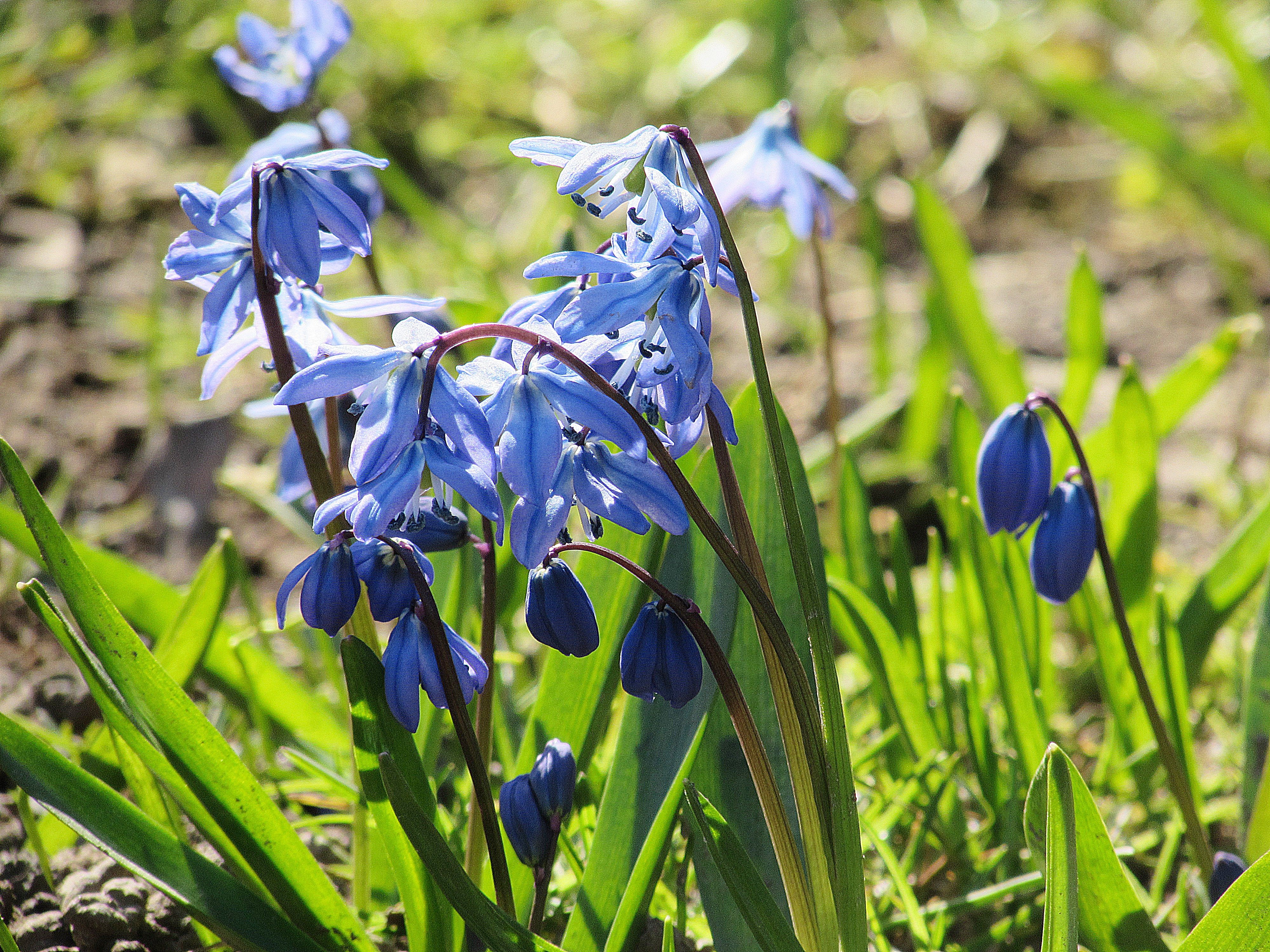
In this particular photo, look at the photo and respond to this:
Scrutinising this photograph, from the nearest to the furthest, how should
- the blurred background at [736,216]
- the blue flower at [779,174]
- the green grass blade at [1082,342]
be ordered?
1. the blue flower at [779,174]
2. the green grass blade at [1082,342]
3. the blurred background at [736,216]

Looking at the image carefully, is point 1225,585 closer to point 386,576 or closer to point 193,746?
point 386,576

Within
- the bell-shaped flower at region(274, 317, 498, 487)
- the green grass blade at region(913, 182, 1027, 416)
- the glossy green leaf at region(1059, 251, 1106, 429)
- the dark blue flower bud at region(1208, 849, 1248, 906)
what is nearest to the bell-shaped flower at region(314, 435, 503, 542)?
the bell-shaped flower at region(274, 317, 498, 487)

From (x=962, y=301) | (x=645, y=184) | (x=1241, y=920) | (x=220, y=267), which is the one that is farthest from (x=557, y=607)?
(x=962, y=301)

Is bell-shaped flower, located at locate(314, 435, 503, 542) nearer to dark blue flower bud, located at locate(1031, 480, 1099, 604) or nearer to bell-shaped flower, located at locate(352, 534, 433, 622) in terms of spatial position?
bell-shaped flower, located at locate(352, 534, 433, 622)

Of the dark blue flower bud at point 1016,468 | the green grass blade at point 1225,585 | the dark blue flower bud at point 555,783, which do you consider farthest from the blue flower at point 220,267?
the green grass blade at point 1225,585

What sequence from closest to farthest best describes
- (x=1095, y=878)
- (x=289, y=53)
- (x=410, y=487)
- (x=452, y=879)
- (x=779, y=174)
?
1. (x=410, y=487)
2. (x=452, y=879)
3. (x=1095, y=878)
4. (x=289, y=53)
5. (x=779, y=174)

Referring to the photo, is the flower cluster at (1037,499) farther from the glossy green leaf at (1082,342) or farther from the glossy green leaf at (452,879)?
the glossy green leaf at (1082,342)
